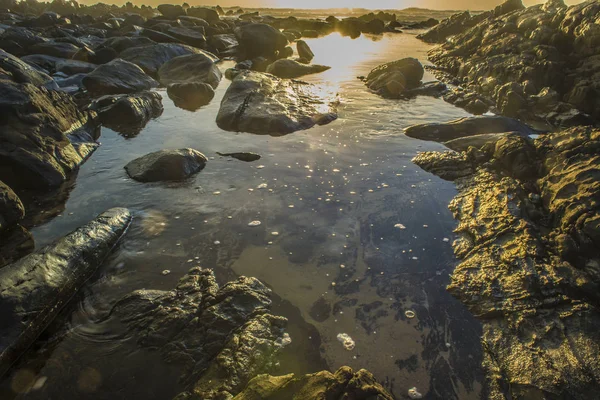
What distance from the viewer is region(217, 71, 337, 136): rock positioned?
969 cm

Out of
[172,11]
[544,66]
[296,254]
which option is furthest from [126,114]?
[172,11]

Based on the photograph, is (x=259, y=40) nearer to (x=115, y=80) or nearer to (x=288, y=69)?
(x=288, y=69)

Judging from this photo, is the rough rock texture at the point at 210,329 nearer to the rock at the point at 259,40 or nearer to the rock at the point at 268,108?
the rock at the point at 268,108

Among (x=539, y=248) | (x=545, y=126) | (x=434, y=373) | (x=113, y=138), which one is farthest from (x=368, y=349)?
(x=545, y=126)

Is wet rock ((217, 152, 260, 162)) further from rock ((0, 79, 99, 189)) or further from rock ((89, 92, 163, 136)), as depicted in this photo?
rock ((89, 92, 163, 136))

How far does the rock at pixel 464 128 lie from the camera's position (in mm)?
9320

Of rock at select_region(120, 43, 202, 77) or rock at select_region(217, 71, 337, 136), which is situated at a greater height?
rock at select_region(120, 43, 202, 77)

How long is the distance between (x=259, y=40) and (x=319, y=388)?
71.6 feet

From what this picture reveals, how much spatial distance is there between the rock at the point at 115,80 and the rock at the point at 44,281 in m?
9.84

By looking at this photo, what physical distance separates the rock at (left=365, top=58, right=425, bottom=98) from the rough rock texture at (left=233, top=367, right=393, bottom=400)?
483 inches

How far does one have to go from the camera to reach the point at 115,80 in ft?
43.3

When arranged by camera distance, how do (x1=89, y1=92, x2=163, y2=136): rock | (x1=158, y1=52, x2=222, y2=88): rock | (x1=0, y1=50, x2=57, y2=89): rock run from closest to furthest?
1. (x1=89, y1=92, x2=163, y2=136): rock
2. (x1=0, y1=50, x2=57, y2=89): rock
3. (x1=158, y1=52, x2=222, y2=88): rock

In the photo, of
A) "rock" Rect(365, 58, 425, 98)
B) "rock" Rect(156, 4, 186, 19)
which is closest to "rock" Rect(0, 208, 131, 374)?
"rock" Rect(365, 58, 425, 98)

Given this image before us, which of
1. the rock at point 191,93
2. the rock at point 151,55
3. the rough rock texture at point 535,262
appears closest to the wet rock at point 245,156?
the rough rock texture at point 535,262
